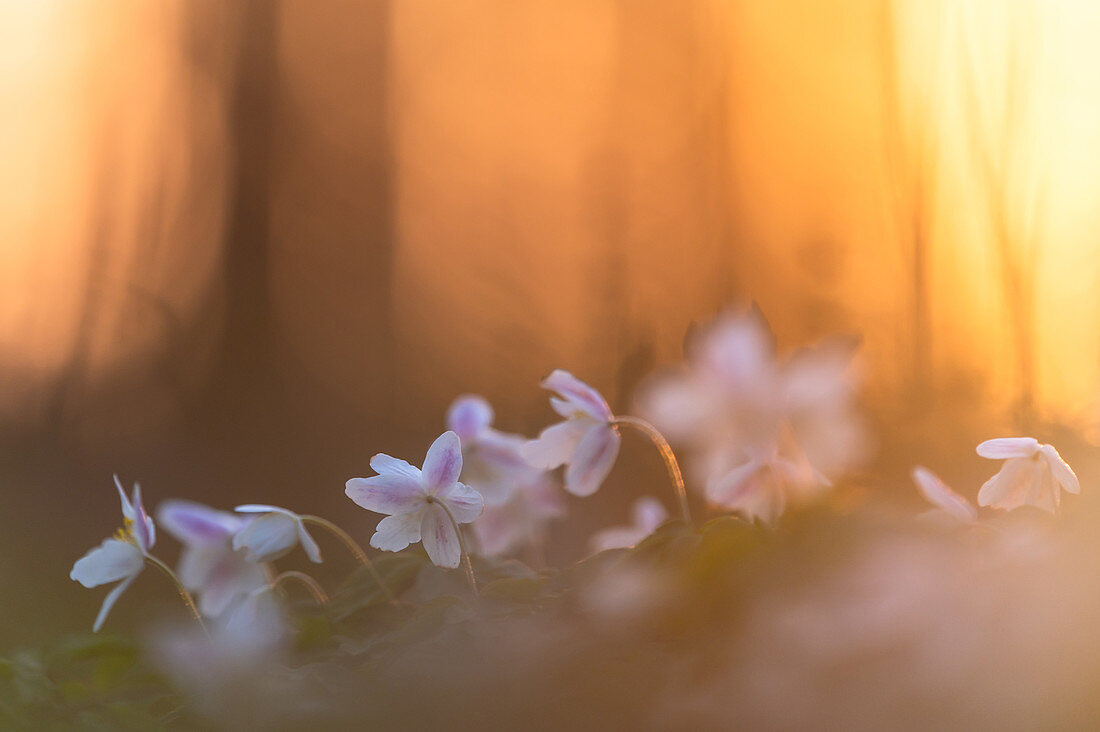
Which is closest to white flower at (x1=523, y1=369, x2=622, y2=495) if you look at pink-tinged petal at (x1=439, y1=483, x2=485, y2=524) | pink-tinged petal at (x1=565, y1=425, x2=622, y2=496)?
pink-tinged petal at (x1=565, y1=425, x2=622, y2=496)

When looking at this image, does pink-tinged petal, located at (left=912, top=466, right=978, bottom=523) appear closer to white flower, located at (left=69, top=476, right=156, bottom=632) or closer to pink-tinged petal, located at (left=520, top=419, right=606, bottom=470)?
pink-tinged petal, located at (left=520, top=419, right=606, bottom=470)

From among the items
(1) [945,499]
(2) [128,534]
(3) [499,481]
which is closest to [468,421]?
(3) [499,481]

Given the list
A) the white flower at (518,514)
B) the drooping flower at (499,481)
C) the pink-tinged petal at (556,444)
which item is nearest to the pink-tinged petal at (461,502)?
the pink-tinged petal at (556,444)

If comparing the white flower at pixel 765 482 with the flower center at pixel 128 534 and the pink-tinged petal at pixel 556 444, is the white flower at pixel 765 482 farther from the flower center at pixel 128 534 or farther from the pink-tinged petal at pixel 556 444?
the flower center at pixel 128 534

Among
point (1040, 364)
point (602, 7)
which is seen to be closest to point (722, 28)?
point (1040, 364)

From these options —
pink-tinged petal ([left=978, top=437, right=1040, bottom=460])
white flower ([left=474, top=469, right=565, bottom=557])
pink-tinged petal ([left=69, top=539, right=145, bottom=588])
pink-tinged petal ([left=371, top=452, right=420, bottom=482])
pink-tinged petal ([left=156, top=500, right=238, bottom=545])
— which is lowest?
white flower ([left=474, top=469, right=565, bottom=557])

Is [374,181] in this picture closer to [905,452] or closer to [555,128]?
[555,128]
